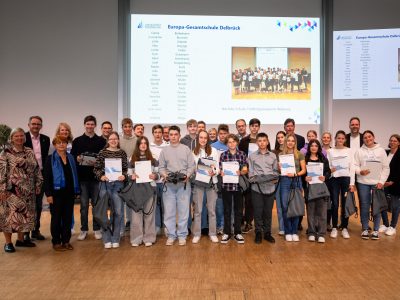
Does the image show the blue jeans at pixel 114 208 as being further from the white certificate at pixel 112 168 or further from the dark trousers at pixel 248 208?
the dark trousers at pixel 248 208

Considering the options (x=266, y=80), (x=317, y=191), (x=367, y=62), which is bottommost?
(x=317, y=191)

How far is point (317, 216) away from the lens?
497 cm

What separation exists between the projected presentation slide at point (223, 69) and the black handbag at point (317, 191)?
9.48ft

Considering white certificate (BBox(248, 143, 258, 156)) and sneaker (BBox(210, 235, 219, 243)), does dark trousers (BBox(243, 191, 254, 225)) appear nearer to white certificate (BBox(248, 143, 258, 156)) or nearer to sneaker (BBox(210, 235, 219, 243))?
white certificate (BBox(248, 143, 258, 156))

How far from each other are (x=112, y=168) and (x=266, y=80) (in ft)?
13.7

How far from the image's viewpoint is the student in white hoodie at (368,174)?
5.06m

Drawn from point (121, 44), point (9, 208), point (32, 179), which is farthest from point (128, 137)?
point (121, 44)

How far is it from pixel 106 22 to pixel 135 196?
4493 mm

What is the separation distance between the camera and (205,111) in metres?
7.53

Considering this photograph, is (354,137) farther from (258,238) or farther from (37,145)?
(37,145)

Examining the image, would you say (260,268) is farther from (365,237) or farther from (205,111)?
(205,111)

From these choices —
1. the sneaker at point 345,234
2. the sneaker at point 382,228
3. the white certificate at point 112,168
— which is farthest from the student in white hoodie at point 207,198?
the sneaker at point 382,228

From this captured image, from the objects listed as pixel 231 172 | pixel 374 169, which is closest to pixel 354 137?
pixel 374 169

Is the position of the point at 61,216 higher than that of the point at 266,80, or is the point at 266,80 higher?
the point at 266,80
